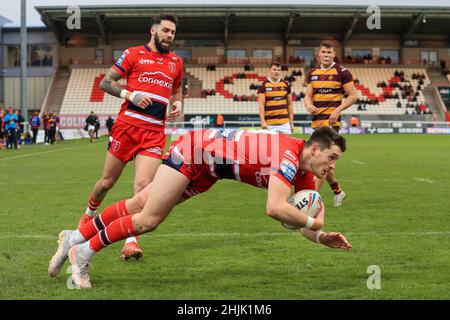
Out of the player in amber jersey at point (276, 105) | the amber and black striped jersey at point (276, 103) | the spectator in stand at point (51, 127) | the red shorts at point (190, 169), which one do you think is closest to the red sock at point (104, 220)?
the red shorts at point (190, 169)

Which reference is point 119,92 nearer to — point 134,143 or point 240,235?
point 134,143

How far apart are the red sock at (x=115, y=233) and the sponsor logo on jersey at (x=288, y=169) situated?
51.4 inches

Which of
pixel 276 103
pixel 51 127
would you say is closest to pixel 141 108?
pixel 276 103

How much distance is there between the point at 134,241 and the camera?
6.43m

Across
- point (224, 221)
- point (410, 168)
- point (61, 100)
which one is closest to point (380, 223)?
point (224, 221)

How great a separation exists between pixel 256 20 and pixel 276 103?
47.1 metres

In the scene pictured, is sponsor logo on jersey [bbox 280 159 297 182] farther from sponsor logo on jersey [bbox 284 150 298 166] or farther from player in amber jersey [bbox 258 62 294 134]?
player in amber jersey [bbox 258 62 294 134]

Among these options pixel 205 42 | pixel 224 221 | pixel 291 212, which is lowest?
pixel 224 221

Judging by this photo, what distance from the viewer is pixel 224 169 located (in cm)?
533

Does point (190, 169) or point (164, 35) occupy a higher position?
point (164, 35)

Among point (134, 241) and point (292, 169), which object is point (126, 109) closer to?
point (134, 241)

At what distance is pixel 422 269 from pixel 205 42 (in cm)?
5691

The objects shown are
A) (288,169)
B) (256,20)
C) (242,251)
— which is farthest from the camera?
(256,20)

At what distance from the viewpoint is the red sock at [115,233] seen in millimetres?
5281
